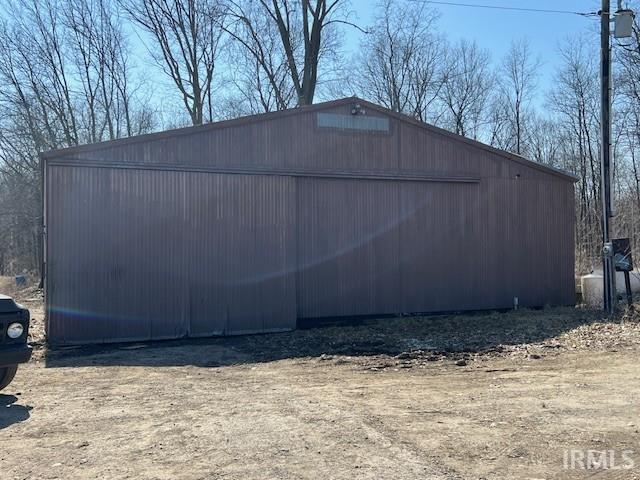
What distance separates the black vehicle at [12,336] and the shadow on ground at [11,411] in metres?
0.32

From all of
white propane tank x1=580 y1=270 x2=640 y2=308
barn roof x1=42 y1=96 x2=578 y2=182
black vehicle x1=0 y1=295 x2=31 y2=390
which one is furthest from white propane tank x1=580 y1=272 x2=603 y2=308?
black vehicle x1=0 y1=295 x2=31 y2=390

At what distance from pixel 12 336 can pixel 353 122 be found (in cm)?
941

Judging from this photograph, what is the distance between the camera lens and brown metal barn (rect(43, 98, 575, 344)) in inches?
449

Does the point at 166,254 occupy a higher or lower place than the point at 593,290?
higher

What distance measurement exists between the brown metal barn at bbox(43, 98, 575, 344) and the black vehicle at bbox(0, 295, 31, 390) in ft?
15.5

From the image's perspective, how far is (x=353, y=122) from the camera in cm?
1380

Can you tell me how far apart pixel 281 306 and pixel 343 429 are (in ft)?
24.7

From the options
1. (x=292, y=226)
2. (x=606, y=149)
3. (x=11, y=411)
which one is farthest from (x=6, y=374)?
(x=606, y=149)

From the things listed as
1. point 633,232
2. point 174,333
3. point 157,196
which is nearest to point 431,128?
point 157,196

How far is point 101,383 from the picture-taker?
793cm

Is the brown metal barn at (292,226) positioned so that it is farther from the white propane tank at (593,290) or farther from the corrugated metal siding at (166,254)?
the white propane tank at (593,290)

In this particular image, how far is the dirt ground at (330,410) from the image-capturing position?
452cm

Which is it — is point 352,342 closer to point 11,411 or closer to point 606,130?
point 11,411

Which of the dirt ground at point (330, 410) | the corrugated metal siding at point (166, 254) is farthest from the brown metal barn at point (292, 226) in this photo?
the dirt ground at point (330, 410)
